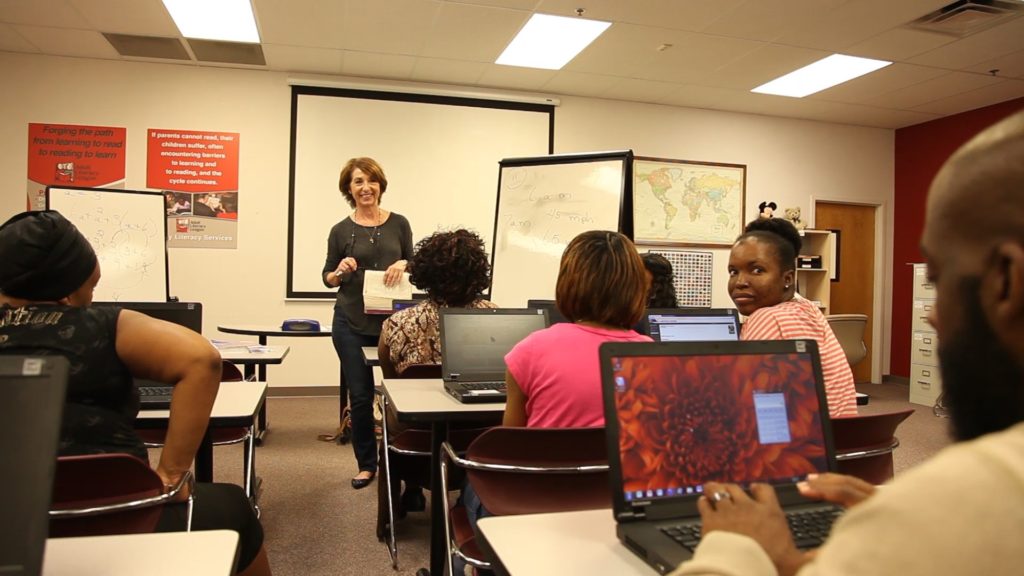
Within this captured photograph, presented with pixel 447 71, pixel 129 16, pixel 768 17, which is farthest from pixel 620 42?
pixel 129 16

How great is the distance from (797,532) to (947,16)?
4.83 meters

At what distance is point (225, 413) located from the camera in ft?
6.01

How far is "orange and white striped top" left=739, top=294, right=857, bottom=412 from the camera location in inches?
68.6

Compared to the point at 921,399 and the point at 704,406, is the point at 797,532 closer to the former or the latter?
the point at 704,406

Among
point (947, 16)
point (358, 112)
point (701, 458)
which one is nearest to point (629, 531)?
point (701, 458)

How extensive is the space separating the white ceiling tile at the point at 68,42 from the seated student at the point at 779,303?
5.03 metres

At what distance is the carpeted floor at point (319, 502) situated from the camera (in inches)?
103

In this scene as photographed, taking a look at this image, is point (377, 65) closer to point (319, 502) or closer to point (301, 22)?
point (301, 22)

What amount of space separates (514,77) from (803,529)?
5425mm

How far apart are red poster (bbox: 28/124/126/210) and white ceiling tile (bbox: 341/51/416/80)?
195cm

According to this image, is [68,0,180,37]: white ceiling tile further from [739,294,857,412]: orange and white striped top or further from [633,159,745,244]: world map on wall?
[739,294,857,412]: orange and white striped top

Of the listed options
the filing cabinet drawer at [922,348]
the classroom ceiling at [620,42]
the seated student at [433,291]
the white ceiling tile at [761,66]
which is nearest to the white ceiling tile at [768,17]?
the classroom ceiling at [620,42]

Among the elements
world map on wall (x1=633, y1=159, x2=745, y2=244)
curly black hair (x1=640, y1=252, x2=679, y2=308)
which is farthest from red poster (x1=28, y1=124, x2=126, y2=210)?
curly black hair (x1=640, y1=252, x2=679, y2=308)

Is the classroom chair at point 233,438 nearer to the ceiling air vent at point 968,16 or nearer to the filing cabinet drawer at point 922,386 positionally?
the ceiling air vent at point 968,16
